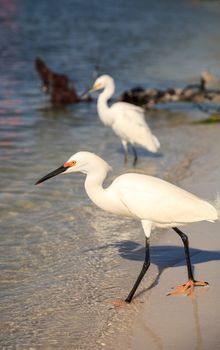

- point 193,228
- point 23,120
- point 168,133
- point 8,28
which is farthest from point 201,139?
point 8,28

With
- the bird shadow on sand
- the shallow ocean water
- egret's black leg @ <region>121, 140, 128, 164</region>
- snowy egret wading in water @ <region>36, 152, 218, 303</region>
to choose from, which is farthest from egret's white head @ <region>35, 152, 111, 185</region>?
egret's black leg @ <region>121, 140, 128, 164</region>

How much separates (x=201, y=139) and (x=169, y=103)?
155 inches

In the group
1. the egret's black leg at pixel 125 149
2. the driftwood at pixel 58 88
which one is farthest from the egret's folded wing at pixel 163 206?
the driftwood at pixel 58 88

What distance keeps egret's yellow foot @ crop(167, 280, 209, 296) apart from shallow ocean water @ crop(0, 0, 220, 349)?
0.47 m

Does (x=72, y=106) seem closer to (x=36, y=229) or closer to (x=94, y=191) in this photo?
(x=36, y=229)

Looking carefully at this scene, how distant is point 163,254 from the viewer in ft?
24.1

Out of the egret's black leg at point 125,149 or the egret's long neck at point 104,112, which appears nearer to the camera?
the egret's black leg at point 125,149

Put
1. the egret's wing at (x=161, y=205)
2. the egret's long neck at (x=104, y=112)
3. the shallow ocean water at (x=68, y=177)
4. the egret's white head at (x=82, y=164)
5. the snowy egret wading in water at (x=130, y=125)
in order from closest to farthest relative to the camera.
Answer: the shallow ocean water at (x=68, y=177) < the egret's wing at (x=161, y=205) < the egret's white head at (x=82, y=164) < the snowy egret wading in water at (x=130, y=125) < the egret's long neck at (x=104, y=112)

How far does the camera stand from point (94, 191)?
645cm

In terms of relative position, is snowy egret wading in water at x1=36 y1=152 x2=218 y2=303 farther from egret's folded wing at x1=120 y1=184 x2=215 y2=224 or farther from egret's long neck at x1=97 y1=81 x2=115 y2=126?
egret's long neck at x1=97 y1=81 x2=115 y2=126

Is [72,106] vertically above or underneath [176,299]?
underneath

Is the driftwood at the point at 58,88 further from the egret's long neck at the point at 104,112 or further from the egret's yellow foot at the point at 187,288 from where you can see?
the egret's yellow foot at the point at 187,288

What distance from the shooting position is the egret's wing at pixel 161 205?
625 centimetres

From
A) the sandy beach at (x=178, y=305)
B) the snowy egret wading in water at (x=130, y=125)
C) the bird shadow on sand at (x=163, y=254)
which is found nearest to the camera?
the sandy beach at (x=178, y=305)
